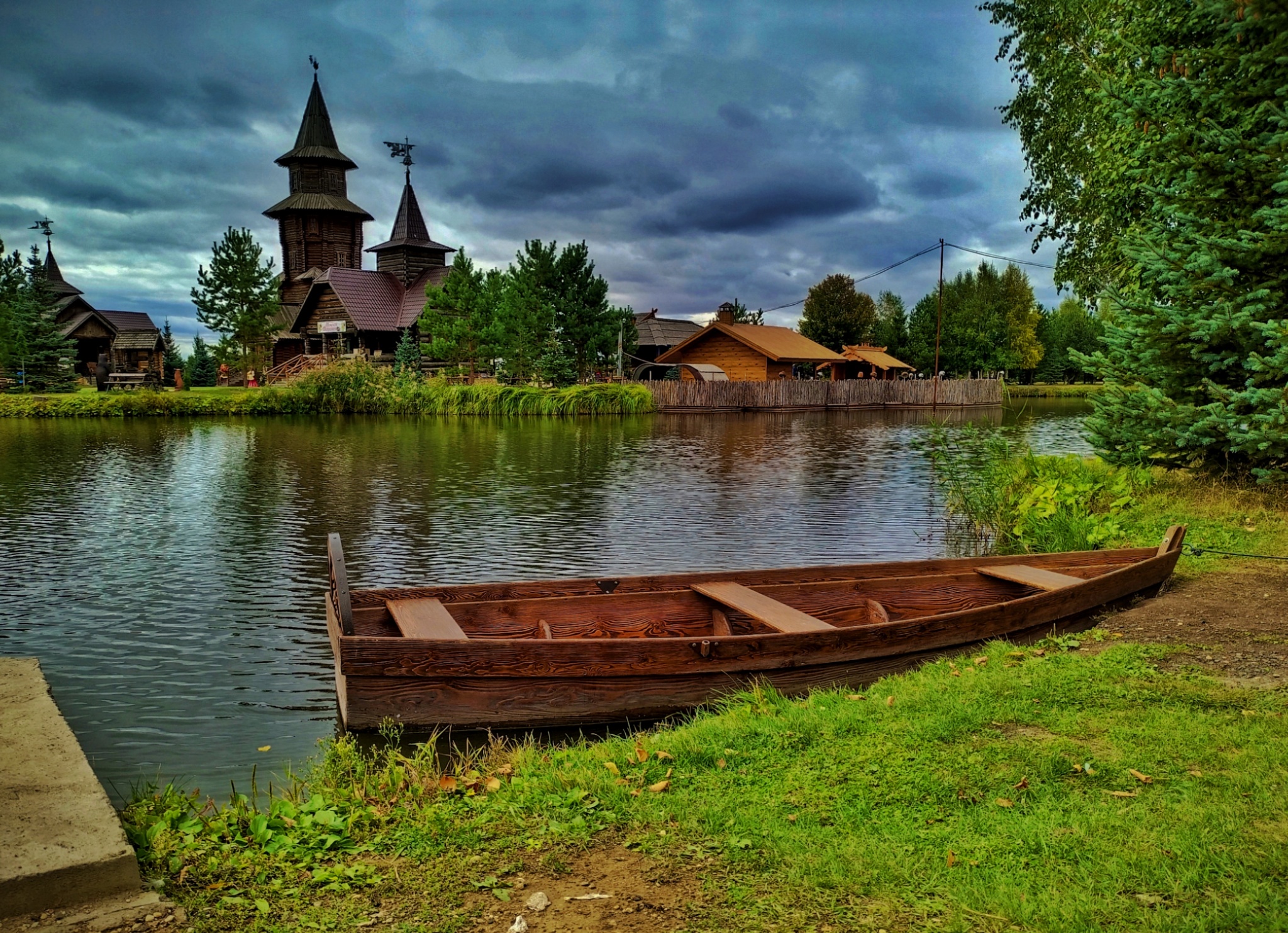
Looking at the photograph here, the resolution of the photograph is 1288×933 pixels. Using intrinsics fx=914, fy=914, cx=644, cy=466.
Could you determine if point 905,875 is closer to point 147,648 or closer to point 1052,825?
point 1052,825

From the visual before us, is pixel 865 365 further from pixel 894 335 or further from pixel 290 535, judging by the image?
pixel 290 535

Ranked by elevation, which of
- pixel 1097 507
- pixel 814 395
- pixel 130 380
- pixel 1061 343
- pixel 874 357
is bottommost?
pixel 1097 507

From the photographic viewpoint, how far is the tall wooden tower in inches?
2621

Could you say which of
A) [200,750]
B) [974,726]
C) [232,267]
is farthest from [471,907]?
[232,267]

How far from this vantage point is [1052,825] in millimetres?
4320

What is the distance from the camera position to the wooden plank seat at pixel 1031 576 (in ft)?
29.0

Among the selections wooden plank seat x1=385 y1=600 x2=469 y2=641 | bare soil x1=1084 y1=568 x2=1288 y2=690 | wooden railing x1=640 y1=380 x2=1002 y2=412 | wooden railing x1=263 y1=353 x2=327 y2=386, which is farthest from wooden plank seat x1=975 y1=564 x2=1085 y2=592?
wooden railing x1=263 y1=353 x2=327 y2=386

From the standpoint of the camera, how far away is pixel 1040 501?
13930mm

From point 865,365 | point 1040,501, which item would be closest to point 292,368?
point 865,365

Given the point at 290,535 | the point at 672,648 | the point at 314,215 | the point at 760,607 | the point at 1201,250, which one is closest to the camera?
the point at 672,648

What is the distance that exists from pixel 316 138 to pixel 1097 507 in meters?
67.2

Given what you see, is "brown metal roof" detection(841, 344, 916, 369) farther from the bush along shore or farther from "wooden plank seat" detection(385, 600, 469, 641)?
"wooden plank seat" detection(385, 600, 469, 641)

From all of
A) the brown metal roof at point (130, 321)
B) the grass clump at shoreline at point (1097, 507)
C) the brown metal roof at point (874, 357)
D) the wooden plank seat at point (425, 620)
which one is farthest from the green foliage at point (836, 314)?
the wooden plank seat at point (425, 620)

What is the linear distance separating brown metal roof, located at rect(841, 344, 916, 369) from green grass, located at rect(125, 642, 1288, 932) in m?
66.7
